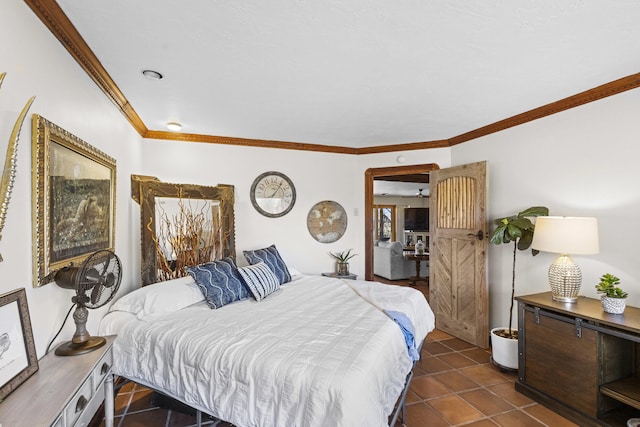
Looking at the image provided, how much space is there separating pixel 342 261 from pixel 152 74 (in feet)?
10.3

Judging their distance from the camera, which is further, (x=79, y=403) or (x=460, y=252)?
(x=460, y=252)

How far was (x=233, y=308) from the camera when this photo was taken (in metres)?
2.54

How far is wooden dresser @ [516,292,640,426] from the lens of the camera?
2.11 m

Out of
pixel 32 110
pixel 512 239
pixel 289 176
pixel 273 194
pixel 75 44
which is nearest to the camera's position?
pixel 32 110

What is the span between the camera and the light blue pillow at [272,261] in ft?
10.9

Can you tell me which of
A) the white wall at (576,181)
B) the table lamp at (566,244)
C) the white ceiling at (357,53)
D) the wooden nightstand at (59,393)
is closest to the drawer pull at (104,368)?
the wooden nightstand at (59,393)

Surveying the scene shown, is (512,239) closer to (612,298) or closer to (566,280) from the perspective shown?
(566,280)

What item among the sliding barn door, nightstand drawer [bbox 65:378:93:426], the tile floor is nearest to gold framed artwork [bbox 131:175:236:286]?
the tile floor

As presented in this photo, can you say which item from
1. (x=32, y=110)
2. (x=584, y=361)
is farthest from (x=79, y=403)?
(x=584, y=361)

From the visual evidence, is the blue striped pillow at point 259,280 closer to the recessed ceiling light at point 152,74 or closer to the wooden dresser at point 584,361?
the recessed ceiling light at point 152,74

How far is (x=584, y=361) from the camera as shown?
2.21 metres

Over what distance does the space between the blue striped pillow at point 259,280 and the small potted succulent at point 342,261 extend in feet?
4.97

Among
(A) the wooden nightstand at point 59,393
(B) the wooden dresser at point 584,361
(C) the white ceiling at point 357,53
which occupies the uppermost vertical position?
(C) the white ceiling at point 357,53

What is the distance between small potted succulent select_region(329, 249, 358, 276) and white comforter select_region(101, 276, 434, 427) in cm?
176
